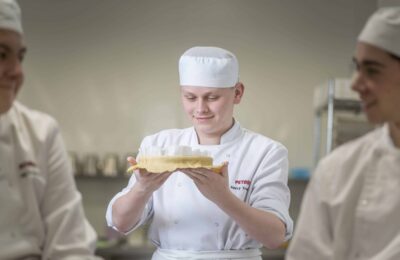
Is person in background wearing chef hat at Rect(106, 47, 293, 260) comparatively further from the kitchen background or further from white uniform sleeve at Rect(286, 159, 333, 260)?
white uniform sleeve at Rect(286, 159, 333, 260)

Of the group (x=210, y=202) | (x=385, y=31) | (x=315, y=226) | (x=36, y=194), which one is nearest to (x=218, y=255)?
(x=210, y=202)

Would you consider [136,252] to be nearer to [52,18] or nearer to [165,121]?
[165,121]

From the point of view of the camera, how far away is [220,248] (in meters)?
1.17

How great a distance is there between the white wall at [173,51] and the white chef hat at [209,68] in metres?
0.03

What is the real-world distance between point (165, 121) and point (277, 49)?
32cm

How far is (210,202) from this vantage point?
3.80 feet

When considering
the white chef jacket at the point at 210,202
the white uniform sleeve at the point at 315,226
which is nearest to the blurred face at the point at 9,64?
the white chef jacket at the point at 210,202

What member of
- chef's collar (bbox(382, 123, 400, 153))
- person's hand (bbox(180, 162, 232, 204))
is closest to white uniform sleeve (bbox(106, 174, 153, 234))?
person's hand (bbox(180, 162, 232, 204))

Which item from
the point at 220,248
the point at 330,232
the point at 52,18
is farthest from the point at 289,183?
the point at 52,18

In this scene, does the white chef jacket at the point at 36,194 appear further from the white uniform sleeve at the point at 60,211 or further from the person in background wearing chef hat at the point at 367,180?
the person in background wearing chef hat at the point at 367,180

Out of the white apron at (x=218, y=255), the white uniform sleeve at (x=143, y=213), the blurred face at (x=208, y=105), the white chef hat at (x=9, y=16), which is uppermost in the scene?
the white chef hat at (x=9, y=16)

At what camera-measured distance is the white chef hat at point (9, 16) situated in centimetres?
82

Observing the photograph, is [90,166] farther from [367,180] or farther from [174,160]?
[367,180]

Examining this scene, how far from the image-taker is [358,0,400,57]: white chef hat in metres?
0.81
